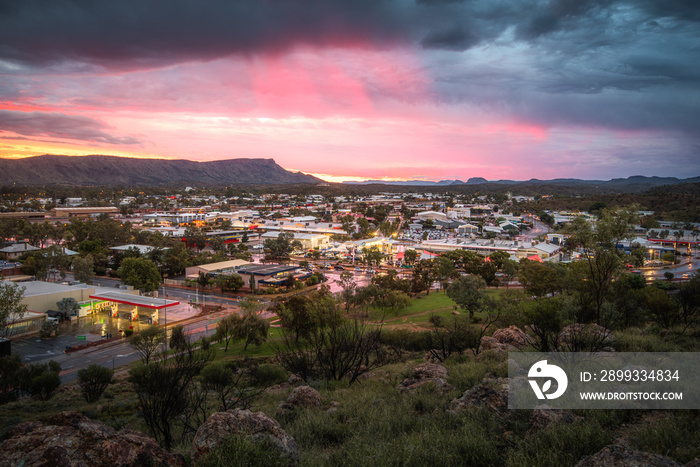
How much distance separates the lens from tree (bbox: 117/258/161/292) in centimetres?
3084

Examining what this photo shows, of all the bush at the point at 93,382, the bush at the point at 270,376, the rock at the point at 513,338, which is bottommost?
the bush at the point at 93,382

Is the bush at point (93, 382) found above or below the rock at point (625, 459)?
below

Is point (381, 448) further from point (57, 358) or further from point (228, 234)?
point (228, 234)

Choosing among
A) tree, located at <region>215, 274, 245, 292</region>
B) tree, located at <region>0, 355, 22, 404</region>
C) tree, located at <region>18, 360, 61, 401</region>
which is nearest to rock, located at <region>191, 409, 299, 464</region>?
tree, located at <region>18, 360, 61, 401</region>

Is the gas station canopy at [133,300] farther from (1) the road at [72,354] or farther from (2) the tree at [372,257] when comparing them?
(2) the tree at [372,257]

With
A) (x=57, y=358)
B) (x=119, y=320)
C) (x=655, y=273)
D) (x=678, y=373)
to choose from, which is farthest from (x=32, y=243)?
(x=655, y=273)

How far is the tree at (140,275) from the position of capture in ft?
101

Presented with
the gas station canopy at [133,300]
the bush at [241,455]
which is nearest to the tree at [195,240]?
the gas station canopy at [133,300]

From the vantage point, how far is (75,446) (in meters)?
3.66

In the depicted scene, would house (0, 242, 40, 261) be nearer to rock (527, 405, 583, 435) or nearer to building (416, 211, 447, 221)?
rock (527, 405, 583, 435)

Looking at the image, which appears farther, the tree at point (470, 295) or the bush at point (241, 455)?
the tree at point (470, 295)

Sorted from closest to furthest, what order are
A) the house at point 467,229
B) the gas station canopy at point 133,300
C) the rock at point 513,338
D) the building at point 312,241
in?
the rock at point 513,338, the gas station canopy at point 133,300, the building at point 312,241, the house at point 467,229

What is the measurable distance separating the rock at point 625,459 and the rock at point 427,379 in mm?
3744

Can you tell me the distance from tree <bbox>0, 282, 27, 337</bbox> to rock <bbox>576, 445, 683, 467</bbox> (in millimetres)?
24632
